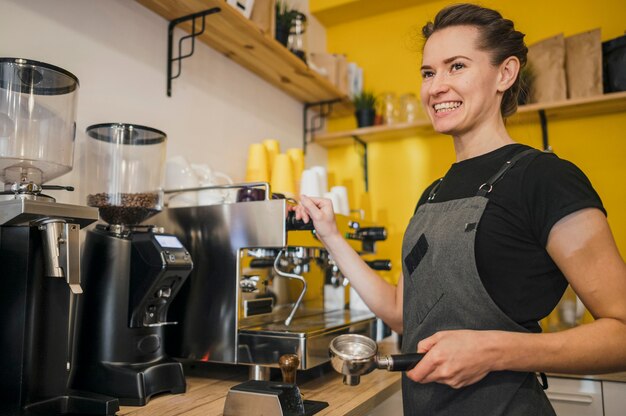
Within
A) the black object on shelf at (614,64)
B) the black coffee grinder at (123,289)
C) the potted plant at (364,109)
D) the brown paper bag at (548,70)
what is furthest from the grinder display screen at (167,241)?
the black object on shelf at (614,64)

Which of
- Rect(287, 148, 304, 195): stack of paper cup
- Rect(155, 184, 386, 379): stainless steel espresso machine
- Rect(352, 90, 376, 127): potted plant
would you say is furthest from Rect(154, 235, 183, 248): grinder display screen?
Rect(352, 90, 376, 127): potted plant

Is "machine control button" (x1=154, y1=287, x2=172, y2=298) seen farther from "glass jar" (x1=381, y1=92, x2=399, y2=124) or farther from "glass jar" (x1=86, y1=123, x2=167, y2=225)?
"glass jar" (x1=381, y1=92, x2=399, y2=124)

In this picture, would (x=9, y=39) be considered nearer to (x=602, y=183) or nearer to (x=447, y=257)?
(x=447, y=257)

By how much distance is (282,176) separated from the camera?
188 centimetres

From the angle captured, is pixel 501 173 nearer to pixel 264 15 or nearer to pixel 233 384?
pixel 233 384

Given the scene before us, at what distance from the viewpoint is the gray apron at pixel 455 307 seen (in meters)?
0.89

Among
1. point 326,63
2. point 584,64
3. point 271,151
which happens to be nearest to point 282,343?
point 271,151

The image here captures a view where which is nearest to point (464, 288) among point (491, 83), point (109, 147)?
point (491, 83)

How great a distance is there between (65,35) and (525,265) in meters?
1.24

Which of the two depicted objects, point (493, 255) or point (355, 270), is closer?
point (493, 255)

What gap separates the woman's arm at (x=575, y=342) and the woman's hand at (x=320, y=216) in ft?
1.65

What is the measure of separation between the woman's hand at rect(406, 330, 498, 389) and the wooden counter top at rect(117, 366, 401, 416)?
0.38 meters

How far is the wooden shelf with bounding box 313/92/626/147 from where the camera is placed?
2111 millimetres

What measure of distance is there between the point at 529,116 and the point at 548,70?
209 mm
